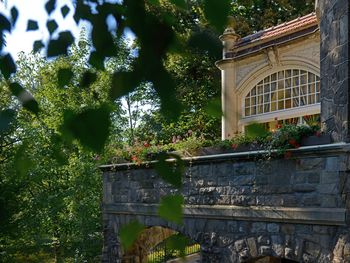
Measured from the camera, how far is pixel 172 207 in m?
0.90

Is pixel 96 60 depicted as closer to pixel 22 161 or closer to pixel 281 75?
pixel 22 161

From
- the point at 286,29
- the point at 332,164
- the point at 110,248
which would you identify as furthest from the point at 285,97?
the point at 110,248

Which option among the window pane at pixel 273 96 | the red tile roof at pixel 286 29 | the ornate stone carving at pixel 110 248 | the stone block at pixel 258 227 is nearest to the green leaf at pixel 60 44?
the stone block at pixel 258 227

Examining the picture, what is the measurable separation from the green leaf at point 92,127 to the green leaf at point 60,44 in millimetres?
172

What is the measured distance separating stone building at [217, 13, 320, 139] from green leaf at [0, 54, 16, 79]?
6605mm

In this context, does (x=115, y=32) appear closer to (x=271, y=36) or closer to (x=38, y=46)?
(x=38, y=46)

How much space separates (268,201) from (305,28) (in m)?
3.48

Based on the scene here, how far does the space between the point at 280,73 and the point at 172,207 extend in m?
8.05

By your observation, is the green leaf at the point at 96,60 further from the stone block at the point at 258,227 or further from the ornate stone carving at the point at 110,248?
the ornate stone carving at the point at 110,248

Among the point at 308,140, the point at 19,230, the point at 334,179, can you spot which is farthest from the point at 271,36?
the point at 19,230

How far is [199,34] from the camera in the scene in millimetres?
942

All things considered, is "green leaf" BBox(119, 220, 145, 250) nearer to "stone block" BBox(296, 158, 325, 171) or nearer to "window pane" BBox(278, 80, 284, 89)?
"stone block" BBox(296, 158, 325, 171)

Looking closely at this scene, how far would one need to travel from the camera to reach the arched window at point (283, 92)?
26.6 ft

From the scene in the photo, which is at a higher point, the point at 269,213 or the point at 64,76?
the point at 64,76
